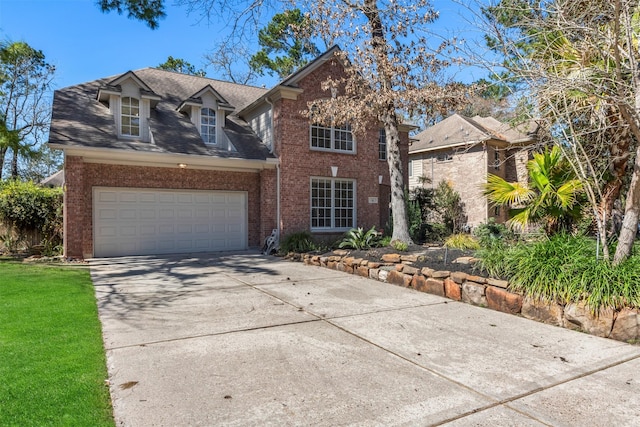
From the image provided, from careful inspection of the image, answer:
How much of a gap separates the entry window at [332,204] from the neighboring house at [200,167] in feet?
0.13

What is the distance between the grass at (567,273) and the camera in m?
4.78

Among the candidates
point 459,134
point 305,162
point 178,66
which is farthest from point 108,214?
point 178,66

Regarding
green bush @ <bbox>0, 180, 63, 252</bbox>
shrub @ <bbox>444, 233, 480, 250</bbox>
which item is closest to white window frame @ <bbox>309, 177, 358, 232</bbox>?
shrub @ <bbox>444, 233, 480, 250</bbox>

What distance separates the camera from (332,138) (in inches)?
584

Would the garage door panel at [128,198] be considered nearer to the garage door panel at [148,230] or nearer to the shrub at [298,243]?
the garage door panel at [148,230]

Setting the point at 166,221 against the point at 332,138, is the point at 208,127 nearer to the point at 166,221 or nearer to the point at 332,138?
the point at 166,221

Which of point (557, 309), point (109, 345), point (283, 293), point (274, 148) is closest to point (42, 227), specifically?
point (274, 148)

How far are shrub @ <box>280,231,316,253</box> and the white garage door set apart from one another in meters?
2.22

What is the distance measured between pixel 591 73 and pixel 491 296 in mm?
3371

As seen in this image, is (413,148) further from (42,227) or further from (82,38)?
(42,227)

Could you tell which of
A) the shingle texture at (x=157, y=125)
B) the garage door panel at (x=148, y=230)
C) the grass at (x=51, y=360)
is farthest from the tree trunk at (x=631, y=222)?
the garage door panel at (x=148, y=230)

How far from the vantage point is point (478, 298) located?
6262 mm

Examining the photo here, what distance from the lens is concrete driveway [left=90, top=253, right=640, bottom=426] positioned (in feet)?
9.42

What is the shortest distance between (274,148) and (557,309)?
10655 mm
